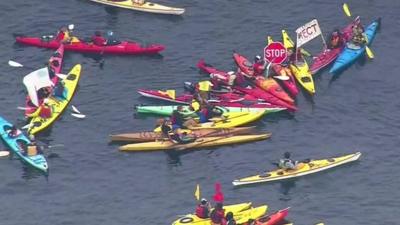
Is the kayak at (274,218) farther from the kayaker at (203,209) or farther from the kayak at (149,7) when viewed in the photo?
the kayak at (149,7)

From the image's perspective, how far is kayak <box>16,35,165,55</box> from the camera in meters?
117

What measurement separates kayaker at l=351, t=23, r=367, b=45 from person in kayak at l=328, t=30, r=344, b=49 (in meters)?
1.54

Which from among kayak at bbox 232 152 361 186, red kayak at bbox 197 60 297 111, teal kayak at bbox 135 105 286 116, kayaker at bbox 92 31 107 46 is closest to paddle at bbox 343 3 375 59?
red kayak at bbox 197 60 297 111

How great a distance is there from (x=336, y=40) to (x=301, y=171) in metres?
22.5

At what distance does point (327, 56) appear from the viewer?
11575 cm

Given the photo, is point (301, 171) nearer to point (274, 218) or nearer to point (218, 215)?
point (274, 218)

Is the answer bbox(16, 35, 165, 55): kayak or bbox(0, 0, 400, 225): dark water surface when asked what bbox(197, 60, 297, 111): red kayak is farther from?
bbox(16, 35, 165, 55): kayak

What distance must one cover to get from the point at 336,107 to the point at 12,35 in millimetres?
35231

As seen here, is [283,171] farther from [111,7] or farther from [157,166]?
[111,7]

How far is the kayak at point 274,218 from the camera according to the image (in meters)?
91.5

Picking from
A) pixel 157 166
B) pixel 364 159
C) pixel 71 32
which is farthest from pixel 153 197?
pixel 71 32

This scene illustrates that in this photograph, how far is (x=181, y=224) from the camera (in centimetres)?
9188

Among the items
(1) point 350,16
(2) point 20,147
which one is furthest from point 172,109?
(1) point 350,16

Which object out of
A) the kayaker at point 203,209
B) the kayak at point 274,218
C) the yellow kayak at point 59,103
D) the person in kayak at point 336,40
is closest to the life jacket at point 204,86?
the yellow kayak at point 59,103
